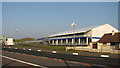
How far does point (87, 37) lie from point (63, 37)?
650 inches

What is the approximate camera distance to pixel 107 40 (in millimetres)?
50156

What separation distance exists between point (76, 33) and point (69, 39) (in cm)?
652

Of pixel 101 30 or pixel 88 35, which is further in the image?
pixel 101 30

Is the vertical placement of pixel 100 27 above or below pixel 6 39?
above

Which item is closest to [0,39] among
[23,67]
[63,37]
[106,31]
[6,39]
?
[6,39]

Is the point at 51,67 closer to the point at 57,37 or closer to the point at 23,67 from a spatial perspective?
the point at 23,67

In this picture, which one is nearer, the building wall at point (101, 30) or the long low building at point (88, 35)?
the long low building at point (88, 35)

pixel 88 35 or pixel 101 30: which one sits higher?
pixel 101 30

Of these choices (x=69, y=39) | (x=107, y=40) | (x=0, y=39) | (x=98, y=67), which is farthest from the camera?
(x=69, y=39)

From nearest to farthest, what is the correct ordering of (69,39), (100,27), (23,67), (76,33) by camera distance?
(23,67), (100,27), (76,33), (69,39)

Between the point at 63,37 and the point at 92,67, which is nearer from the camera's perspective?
the point at 92,67

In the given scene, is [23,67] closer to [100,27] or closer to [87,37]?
[87,37]

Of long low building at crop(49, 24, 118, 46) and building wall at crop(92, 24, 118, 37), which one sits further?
building wall at crop(92, 24, 118, 37)

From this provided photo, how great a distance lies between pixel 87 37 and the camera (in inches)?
2327
